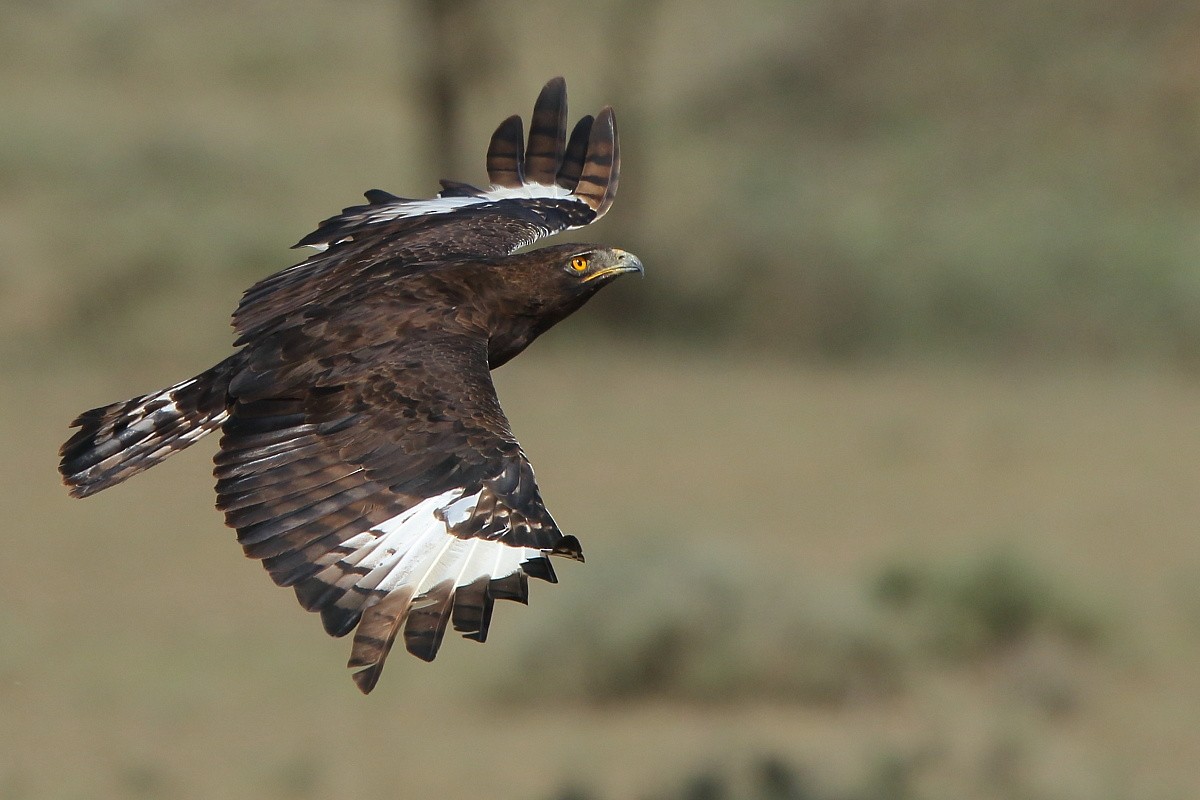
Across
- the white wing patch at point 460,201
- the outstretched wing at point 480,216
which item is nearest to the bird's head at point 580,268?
the outstretched wing at point 480,216

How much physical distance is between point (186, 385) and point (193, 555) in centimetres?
992

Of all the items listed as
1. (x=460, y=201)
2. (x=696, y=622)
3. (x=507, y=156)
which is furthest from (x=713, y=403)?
(x=460, y=201)

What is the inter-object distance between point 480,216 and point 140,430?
196 cm

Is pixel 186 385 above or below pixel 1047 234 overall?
above

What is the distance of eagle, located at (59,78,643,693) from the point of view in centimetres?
610

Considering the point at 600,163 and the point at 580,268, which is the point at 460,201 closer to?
the point at 600,163

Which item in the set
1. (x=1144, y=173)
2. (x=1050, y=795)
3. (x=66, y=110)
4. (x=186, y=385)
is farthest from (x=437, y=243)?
(x=66, y=110)

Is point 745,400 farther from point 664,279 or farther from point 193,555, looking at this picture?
point 193,555

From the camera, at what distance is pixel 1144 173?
2708cm

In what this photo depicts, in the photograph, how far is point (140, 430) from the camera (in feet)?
24.5

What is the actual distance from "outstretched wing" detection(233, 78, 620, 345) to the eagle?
2 centimetres

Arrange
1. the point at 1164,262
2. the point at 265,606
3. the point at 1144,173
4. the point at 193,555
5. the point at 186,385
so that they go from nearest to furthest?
1. the point at 186,385
2. the point at 265,606
3. the point at 193,555
4. the point at 1164,262
5. the point at 1144,173

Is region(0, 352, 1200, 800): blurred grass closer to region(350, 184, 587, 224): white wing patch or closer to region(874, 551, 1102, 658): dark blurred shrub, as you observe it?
region(874, 551, 1102, 658): dark blurred shrub

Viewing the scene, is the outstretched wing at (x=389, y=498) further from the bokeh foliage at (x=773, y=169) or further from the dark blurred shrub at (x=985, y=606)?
the bokeh foliage at (x=773, y=169)
